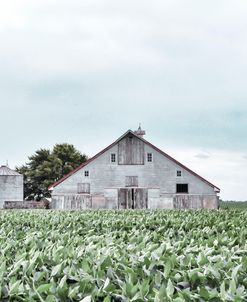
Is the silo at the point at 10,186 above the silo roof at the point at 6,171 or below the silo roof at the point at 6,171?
below

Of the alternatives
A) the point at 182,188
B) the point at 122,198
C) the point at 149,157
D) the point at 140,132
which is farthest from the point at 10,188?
the point at 182,188

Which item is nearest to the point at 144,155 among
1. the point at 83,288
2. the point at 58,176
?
the point at 58,176

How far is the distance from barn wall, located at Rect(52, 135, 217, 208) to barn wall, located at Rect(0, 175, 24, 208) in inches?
442

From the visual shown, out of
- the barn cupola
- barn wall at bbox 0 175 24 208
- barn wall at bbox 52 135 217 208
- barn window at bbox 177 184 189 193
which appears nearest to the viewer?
barn wall at bbox 52 135 217 208

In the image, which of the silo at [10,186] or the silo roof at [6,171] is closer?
the silo at [10,186]

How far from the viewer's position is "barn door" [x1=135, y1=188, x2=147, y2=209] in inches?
1870

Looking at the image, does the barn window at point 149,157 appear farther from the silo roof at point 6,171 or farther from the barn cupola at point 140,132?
the silo roof at point 6,171

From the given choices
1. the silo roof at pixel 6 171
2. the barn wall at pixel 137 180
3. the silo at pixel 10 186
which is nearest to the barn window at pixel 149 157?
the barn wall at pixel 137 180

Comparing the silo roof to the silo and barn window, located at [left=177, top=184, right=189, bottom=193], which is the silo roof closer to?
the silo

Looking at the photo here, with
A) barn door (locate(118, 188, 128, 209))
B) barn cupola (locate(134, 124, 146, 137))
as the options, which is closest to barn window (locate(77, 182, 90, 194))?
barn door (locate(118, 188, 128, 209))

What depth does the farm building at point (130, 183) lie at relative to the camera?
1870 inches

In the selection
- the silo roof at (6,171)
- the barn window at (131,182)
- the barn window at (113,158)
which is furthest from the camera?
the silo roof at (6,171)

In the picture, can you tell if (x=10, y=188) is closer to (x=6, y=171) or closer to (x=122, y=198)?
(x=6, y=171)

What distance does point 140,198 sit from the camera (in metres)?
47.6
